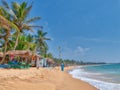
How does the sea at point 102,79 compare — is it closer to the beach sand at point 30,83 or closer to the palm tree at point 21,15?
the beach sand at point 30,83

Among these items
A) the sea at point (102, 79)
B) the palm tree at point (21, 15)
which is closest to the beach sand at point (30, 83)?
the sea at point (102, 79)

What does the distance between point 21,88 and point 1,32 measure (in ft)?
49.9

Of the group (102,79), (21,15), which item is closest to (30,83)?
(102,79)

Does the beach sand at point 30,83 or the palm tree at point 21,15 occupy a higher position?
the palm tree at point 21,15

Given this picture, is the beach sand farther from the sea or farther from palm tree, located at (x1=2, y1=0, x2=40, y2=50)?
palm tree, located at (x1=2, y1=0, x2=40, y2=50)

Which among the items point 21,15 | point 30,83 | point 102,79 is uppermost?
point 21,15

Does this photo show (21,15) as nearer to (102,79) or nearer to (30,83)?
(102,79)

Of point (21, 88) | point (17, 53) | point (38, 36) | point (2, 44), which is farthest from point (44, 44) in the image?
point (21, 88)

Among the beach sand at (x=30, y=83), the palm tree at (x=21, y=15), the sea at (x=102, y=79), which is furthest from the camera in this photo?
the palm tree at (x=21, y=15)

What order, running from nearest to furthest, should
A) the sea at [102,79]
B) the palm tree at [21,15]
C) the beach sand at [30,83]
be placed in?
the beach sand at [30,83], the sea at [102,79], the palm tree at [21,15]

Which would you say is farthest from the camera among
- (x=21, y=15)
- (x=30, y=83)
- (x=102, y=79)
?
(x=21, y=15)

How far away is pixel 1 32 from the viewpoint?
2138 centimetres

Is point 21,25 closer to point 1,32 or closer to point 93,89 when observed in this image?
point 1,32

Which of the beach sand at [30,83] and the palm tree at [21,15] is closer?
the beach sand at [30,83]
